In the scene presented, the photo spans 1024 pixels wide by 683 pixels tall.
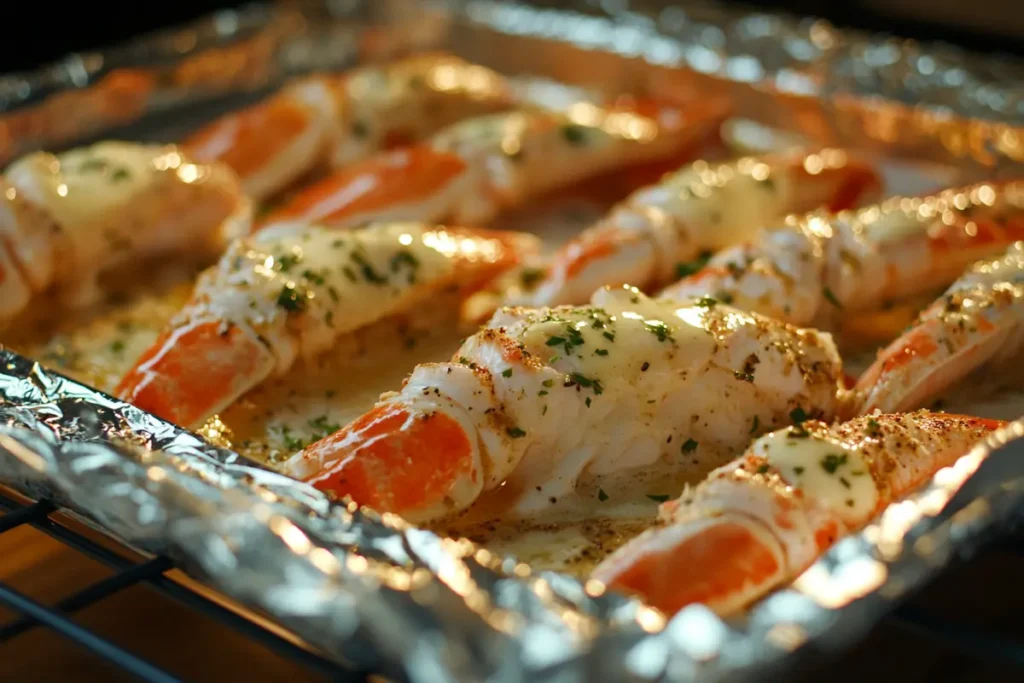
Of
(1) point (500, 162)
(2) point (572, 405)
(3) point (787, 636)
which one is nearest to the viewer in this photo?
(3) point (787, 636)

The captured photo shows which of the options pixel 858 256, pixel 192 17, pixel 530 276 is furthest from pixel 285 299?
pixel 192 17

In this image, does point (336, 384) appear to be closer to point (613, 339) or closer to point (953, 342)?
point (613, 339)

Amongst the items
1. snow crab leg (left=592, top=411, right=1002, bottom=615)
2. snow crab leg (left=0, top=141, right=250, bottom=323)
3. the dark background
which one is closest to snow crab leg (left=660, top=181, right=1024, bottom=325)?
snow crab leg (left=592, top=411, right=1002, bottom=615)

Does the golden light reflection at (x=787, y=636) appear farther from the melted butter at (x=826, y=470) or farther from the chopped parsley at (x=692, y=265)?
the chopped parsley at (x=692, y=265)

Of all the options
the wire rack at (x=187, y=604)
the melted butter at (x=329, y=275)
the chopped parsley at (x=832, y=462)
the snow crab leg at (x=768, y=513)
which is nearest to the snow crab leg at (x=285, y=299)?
the melted butter at (x=329, y=275)

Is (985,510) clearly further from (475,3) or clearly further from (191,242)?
(475,3)

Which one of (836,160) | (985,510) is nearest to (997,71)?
(836,160)

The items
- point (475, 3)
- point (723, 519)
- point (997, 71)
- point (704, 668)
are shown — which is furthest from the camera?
point (475, 3)
